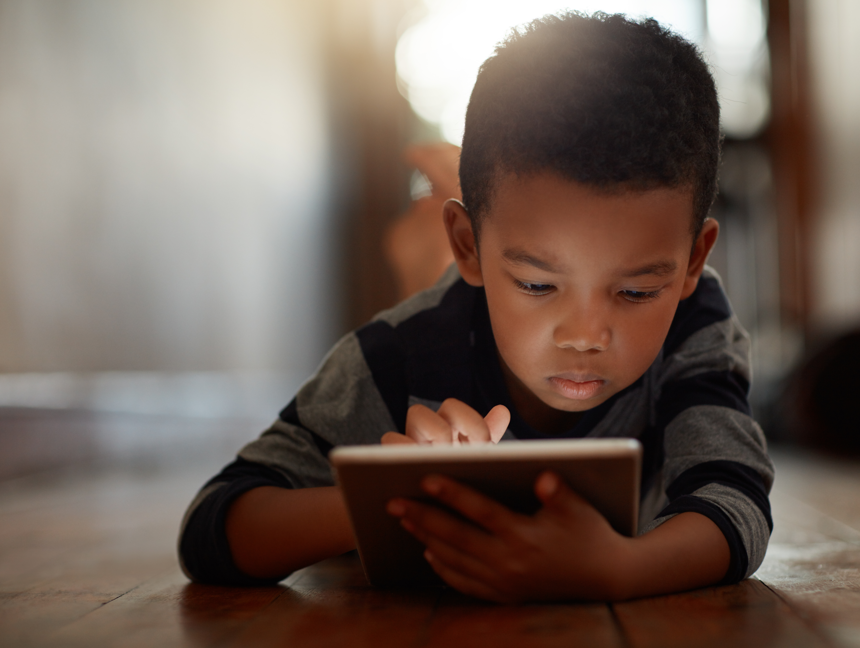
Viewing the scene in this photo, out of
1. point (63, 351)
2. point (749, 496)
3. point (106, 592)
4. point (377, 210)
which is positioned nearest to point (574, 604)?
point (749, 496)

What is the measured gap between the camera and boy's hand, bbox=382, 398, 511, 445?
65 centimetres

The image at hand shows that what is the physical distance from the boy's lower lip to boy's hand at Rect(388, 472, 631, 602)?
0.17 m

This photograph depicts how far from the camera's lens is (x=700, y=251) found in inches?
31.9

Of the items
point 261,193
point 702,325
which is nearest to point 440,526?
point 702,325

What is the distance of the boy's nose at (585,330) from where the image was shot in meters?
0.68

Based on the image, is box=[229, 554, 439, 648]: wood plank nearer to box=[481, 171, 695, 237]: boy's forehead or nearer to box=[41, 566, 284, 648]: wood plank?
box=[41, 566, 284, 648]: wood plank

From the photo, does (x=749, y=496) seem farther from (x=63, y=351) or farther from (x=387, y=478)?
(x=63, y=351)

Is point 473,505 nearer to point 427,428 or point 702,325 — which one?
point 427,428

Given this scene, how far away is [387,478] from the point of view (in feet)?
1.81

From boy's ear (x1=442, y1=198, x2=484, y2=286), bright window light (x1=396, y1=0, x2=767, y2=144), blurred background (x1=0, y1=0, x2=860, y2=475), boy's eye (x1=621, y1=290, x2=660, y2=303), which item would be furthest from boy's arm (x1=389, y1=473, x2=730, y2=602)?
bright window light (x1=396, y1=0, x2=767, y2=144)

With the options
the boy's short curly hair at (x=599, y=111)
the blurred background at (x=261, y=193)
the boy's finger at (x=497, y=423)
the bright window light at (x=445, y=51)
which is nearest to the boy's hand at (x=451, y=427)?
the boy's finger at (x=497, y=423)

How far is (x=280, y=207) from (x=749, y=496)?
2997 millimetres

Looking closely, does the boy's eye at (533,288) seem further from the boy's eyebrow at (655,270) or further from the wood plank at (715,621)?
the wood plank at (715,621)

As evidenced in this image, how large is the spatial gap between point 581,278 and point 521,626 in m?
0.29
